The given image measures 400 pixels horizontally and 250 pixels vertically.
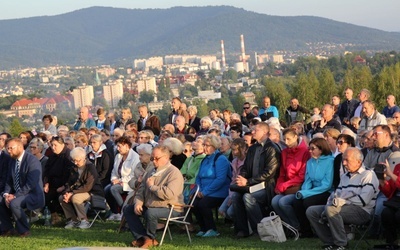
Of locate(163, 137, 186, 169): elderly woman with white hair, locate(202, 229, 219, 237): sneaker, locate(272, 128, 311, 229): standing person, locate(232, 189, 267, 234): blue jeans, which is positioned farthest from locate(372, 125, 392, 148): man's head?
locate(163, 137, 186, 169): elderly woman with white hair

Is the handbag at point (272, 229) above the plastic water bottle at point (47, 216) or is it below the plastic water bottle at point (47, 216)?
above

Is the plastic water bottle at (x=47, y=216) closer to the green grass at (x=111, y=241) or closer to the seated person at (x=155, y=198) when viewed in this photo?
the green grass at (x=111, y=241)

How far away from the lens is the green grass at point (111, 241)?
9219 mm

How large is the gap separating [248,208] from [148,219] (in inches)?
50.0

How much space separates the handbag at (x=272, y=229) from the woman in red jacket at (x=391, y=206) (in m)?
1.29

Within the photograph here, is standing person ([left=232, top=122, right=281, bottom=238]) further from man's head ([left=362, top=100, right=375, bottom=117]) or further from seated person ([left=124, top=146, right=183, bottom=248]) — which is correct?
man's head ([left=362, top=100, right=375, bottom=117])

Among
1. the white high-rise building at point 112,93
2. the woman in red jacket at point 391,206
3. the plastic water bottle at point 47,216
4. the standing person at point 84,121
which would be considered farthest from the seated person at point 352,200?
the white high-rise building at point 112,93

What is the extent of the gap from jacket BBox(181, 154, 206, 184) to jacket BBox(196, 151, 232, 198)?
1.04 ft

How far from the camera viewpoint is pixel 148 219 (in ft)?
31.0

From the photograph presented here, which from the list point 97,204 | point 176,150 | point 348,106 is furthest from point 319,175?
point 348,106

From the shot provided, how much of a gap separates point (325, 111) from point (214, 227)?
3839mm

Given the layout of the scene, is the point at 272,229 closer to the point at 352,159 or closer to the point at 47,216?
the point at 352,159

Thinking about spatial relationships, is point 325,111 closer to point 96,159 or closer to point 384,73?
point 96,159

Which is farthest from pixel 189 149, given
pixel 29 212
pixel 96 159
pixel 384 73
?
pixel 384 73
